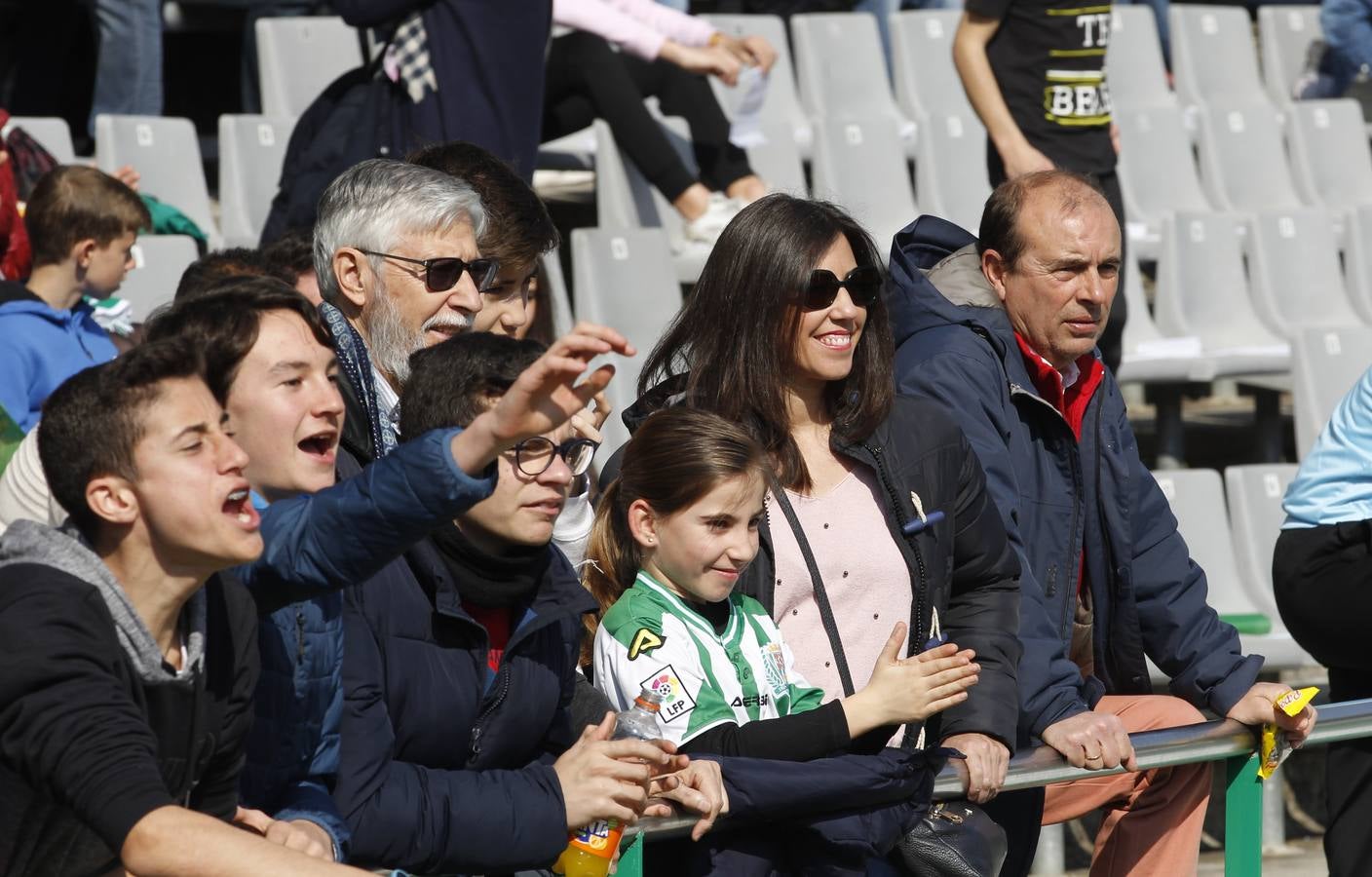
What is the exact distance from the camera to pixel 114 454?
72.8 inches

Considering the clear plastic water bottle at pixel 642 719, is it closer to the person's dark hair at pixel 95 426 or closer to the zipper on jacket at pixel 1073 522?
the person's dark hair at pixel 95 426

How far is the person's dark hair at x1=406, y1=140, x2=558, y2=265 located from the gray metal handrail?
115 cm

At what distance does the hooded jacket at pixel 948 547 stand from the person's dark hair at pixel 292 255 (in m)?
0.96

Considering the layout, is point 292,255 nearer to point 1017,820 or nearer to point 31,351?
point 31,351

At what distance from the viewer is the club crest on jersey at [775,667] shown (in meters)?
2.57

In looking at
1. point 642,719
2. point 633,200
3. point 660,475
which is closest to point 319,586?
point 642,719

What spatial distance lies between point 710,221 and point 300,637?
3.99m

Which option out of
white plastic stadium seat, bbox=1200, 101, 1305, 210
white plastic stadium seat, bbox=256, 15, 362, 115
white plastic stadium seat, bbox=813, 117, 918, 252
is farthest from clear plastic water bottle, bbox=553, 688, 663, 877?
white plastic stadium seat, bbox=1200, 101, 1305, 210

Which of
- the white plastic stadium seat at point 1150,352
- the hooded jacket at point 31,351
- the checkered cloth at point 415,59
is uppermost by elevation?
the checkered cloth at point 415,59

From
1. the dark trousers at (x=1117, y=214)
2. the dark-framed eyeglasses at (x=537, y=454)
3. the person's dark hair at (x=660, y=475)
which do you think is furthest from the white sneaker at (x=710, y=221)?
the dark-framed eyeglasses at (x=537, y=454)

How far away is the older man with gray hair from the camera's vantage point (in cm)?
284

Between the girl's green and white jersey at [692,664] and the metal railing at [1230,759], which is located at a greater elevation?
the girl's green and white jersey at [692,664]

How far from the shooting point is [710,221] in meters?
5.95

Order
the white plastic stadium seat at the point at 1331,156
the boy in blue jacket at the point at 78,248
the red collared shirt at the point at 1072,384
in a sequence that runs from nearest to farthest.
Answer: the red collared shirt at the point at 1072,384 < the boy in blue jacket at the point at 78,248 < the white plastic stadium seat at the point at 1331,156
